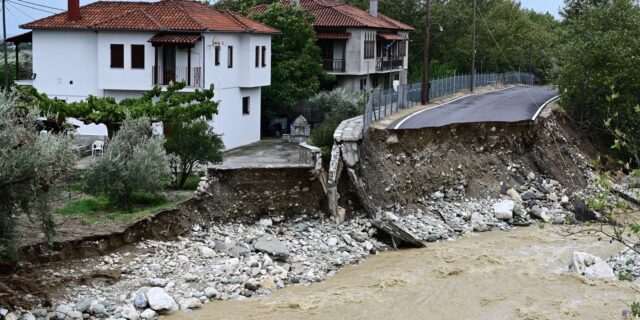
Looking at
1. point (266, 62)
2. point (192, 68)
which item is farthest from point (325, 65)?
point (192, 68)

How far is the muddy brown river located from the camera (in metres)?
21.8

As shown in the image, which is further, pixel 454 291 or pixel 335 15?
pixel 335 15

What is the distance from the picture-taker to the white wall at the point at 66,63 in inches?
1559

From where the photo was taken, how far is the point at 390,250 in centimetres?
2873

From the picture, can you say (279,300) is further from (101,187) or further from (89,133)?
(89,133)

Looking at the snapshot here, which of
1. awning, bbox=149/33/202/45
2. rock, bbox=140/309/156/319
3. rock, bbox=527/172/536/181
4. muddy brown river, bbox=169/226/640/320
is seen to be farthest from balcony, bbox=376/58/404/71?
rock, bbox=140/309/156/319

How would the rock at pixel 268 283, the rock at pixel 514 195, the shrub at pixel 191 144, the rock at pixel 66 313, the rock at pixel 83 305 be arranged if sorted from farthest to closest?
1. the rock at pixel 514 195
2. the shrub at pixel 191 144
3. the rock at pixel 268 283
4. the rock at pixel 83 305
5. the rock at pixel 66 313

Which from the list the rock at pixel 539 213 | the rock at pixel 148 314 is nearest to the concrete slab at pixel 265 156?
the rock at pixel 148 314

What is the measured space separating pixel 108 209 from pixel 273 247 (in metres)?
5.36

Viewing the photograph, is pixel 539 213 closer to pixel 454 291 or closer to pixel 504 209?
pixel 504 209

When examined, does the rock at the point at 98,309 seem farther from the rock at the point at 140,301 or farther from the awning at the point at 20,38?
the awning at the point at 20,38

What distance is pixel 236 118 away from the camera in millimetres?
41812

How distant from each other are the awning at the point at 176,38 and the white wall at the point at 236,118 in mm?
Result: 3106

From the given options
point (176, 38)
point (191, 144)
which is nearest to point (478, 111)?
A: point (176, 38)
